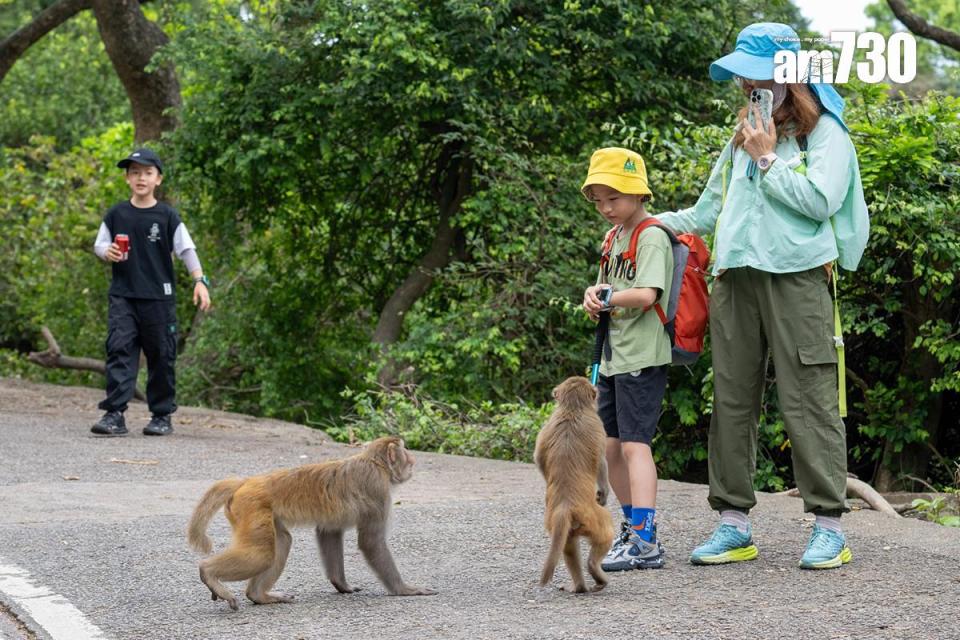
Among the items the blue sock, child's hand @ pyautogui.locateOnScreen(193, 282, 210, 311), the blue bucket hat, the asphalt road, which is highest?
the blue bucket hat

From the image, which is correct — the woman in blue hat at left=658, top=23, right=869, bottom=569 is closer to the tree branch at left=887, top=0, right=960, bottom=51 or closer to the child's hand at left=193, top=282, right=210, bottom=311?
the child's hand at left=193, top=282, right=210, bottom=311

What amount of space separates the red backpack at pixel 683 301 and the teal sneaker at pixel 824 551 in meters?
0.92

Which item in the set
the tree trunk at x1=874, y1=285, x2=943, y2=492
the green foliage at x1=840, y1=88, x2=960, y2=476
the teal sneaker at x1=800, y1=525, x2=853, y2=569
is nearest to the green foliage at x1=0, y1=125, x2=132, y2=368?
the green foliage at x1=840, y1=88, x2=960, y2=476

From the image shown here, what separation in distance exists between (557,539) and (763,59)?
7.32ft

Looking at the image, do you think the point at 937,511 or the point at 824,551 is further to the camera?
the point at 937,511

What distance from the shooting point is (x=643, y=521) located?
17.5 feet

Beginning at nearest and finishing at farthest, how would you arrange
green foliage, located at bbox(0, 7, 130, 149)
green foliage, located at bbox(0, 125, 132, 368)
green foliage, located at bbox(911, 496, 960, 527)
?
green foliage, located at bbox(911, 496, 960, 527)
green foliage, located at bbox(0, 125, 132, 368)
green foliage, located at bbox(0, 7, 130, 149)

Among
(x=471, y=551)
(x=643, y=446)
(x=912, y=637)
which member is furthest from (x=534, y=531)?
(x=912, y=637)

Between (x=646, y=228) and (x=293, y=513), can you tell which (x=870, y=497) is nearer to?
(x=646, y=228)

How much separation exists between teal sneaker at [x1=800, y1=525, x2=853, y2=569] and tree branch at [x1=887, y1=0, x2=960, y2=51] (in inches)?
389

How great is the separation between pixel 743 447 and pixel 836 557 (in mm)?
604

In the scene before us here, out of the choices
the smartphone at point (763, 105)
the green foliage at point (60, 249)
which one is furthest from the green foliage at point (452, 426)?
the green foliage at point (60, 249)

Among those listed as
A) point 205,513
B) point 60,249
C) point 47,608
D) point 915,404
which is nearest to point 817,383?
point 205,513

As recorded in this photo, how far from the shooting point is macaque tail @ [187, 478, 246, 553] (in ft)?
15.7
